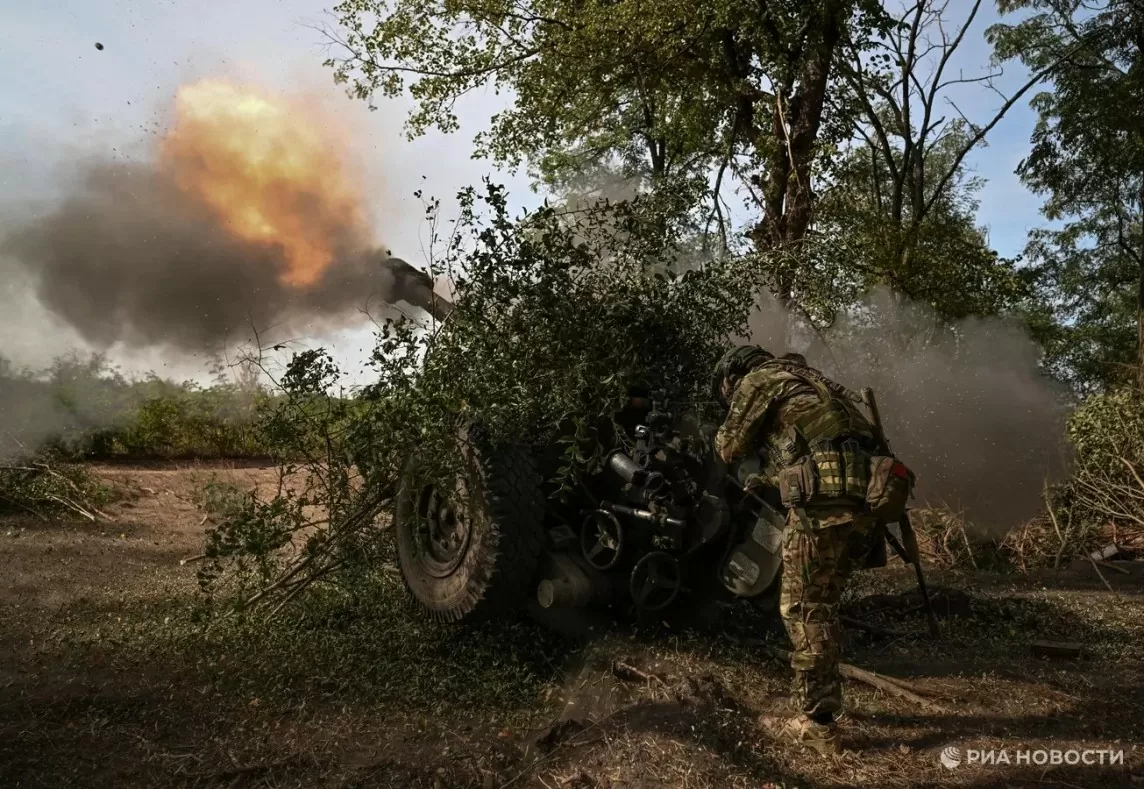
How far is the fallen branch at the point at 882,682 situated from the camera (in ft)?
16.4

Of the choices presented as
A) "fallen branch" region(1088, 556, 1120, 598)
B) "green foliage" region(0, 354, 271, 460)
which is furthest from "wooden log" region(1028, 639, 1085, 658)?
"green foliage" region(0, 354, 271, 460)

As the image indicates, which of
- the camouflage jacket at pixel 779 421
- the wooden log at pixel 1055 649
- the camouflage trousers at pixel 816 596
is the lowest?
the wooden log at pixel 1055 649

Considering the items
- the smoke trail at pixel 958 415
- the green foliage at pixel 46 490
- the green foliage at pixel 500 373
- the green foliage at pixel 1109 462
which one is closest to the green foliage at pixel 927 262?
the smoke trail at pixel 958 415

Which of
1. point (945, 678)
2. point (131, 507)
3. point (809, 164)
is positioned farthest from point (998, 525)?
point (131, 507)

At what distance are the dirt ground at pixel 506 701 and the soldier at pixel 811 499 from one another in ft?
1.03

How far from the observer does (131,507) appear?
12.3 meters

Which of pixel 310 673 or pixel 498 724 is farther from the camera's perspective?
pixel 310 673

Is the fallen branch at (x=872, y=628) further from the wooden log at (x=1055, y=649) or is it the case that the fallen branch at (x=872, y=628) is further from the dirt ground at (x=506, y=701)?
the wooden log at (x=1055, y=649)

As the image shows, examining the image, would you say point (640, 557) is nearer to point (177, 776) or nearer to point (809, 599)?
point (809, 599)

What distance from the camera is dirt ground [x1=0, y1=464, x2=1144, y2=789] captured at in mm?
4160

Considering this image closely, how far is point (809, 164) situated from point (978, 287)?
362cm

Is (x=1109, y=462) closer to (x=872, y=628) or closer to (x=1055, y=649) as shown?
(x=1055, y=649)

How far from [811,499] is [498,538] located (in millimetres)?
1931

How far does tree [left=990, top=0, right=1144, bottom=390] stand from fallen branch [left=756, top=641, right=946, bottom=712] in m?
11.2
